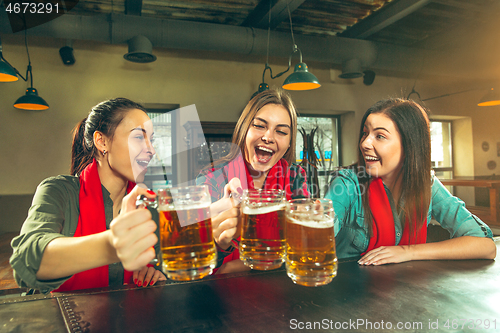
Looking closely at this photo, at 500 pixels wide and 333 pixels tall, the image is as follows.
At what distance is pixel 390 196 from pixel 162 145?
13.9 feet

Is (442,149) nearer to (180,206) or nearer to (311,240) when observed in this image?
(311,240)

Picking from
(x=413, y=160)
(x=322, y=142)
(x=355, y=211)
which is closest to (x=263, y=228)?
(x=355, y=211)

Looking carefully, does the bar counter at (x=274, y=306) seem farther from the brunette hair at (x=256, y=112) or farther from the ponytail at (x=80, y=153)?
the brunette hair at (x=256, y=112)

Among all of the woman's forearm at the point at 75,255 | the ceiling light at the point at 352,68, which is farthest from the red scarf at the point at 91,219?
the ceiling light at the point at 352,68

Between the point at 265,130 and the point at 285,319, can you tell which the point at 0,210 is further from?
the point at 285,319

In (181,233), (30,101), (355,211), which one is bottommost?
(355,211)

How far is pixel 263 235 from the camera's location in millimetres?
895

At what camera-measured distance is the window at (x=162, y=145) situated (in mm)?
5281

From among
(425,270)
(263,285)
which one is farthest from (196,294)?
(425,270)

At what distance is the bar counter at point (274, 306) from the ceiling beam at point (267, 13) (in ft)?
11.9

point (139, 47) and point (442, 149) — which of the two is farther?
point (442, 149)

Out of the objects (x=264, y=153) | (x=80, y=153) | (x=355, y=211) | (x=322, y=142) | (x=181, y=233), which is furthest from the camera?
(x=322, y=142)

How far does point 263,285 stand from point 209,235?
374 mm

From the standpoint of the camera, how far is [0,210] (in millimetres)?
4430
